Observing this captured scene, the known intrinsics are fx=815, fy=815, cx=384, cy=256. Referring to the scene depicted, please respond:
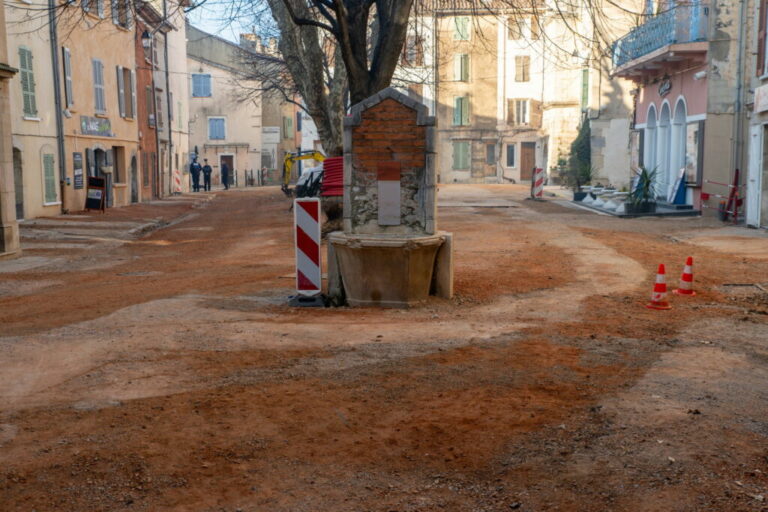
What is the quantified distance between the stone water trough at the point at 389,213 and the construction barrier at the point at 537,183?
23621mm

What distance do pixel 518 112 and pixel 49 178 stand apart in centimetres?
3808

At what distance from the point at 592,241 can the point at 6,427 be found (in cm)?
1398

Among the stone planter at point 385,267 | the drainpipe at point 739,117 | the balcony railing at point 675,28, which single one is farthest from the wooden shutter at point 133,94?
the stone planter at point 385,267

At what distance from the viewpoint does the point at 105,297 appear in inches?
412

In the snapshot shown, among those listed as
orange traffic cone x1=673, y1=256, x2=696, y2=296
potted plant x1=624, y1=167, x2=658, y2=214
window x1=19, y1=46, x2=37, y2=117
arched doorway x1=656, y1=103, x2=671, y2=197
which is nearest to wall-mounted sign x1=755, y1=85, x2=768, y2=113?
potted plant x1=624, y1=167, x2=658, y2=214

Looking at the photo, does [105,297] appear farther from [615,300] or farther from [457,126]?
[457,126]

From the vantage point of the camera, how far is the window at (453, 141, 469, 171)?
57750 mm

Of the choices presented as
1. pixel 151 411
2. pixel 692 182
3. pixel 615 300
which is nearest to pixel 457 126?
pixel 692 182

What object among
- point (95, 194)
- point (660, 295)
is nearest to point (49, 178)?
point (95, 194)

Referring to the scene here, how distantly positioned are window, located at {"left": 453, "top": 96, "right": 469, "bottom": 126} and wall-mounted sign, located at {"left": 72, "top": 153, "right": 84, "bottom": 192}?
1360 inches

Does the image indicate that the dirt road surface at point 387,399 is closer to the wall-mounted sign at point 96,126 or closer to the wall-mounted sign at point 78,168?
the wall-mounted sign at point 78,168

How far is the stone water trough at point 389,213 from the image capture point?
9.38m

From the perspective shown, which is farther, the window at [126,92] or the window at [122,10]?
the window at [126,92]

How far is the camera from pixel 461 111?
189ft
